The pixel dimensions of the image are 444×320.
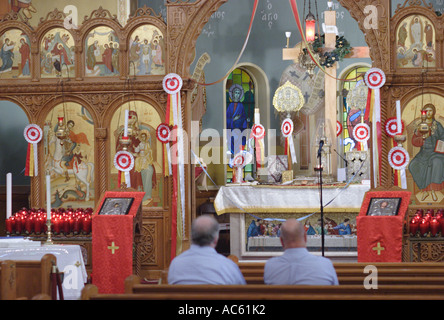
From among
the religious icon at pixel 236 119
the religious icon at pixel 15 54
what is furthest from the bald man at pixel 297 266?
the religious icon at pixel 236 119

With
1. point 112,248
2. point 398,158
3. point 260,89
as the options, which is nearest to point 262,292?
point 112,248

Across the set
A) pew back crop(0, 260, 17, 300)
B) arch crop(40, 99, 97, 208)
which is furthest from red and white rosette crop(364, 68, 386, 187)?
pew back crop(0, 260, 17, 300)

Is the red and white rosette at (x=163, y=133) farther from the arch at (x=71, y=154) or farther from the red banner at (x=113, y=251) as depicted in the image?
the red banner at (x=113, y=251)

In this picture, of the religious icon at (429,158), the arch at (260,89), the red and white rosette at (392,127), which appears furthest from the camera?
the arch at (260,89)

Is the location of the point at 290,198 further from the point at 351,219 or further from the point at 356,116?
the point at 356,116

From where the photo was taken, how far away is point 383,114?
10719 millimetres

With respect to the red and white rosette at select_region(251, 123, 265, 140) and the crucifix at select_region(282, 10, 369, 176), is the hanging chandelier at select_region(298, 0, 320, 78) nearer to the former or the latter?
the crucifix at select_region(282, 10, 369, 176)

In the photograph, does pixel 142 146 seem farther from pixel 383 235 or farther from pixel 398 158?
pixel 383 235

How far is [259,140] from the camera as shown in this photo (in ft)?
49.2

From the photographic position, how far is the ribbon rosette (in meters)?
14.5

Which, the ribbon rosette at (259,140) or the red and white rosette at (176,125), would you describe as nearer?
the red and white rosette at (176,125)

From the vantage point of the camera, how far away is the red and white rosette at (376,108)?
1036cm

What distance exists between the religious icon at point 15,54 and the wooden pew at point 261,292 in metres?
7.38

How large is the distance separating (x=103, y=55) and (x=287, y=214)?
398 centimetres
